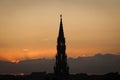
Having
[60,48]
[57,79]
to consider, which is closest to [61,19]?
[60,48]

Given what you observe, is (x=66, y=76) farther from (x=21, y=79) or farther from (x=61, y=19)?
(x=21, y=79)

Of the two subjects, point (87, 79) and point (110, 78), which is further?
point (87, 79)

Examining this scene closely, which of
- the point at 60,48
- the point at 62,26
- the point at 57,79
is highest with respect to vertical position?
the point at 62,26

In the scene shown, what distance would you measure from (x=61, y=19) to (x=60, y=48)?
26.0ft

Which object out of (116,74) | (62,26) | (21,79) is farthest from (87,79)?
(62,26)

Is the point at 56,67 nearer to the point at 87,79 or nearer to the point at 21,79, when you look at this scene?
the point at 87,79

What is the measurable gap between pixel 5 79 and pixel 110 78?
35096 mm

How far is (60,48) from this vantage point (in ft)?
259

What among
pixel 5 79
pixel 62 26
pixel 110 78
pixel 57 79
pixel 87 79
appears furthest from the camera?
pixel 5 79

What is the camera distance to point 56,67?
79.0 metres

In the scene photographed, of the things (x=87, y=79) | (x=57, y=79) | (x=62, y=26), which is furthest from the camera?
(x=87, y=79)

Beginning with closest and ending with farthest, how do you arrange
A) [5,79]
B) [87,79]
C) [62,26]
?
[62,26], [87,79], [5,79]

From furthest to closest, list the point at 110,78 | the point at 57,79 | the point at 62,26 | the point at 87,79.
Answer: the point at 87,79 < the point at 110,78 < the point at 62,26 < the point at 57,79

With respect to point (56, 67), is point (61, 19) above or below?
above
